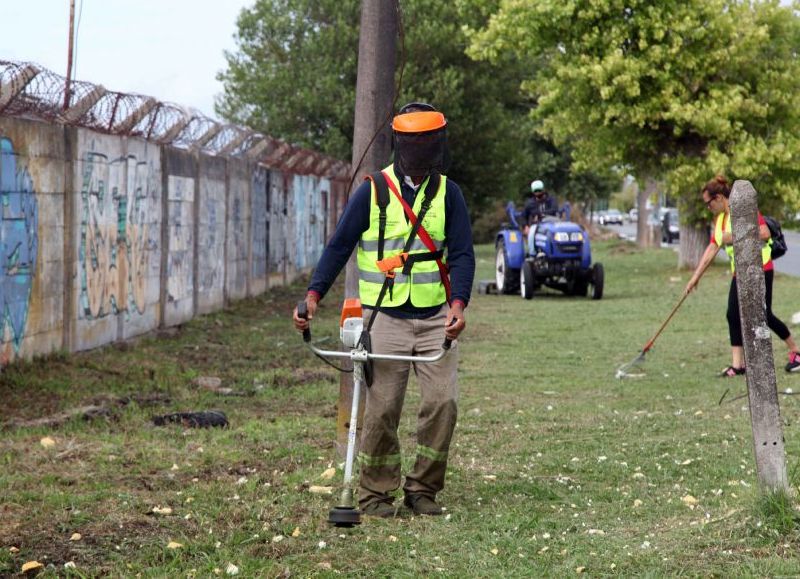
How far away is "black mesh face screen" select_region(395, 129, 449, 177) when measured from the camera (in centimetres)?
609

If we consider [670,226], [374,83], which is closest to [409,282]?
[374,83]

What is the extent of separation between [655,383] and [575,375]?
0.94 m

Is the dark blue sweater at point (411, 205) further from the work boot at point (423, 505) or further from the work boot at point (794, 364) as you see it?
the work boot at point (794, 364)

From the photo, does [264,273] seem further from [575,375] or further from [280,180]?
[575,375]

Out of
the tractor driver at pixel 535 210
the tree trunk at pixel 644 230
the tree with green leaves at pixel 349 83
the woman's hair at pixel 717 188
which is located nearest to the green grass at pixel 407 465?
the woman's hair at pixel 717 188

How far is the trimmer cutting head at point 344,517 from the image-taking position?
5.70m

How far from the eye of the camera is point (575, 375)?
12047mm

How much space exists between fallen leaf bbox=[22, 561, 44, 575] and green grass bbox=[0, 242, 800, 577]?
0.07 m

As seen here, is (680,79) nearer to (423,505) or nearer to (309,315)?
(423,505)

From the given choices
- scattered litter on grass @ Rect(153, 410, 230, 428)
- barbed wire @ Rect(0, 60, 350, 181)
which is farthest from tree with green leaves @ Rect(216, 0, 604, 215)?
scattered litter on grass @ Rect(153, 410, 230, 428)

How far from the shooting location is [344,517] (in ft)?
18.7

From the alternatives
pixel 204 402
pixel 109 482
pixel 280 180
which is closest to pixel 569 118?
pixel 280 180

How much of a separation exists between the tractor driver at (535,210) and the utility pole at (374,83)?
14.4 meters

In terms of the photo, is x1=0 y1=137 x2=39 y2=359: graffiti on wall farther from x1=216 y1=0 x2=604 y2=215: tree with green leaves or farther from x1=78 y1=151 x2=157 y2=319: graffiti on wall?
x1=216 y1=0 x2=604 y2=215: tree with green leaves
